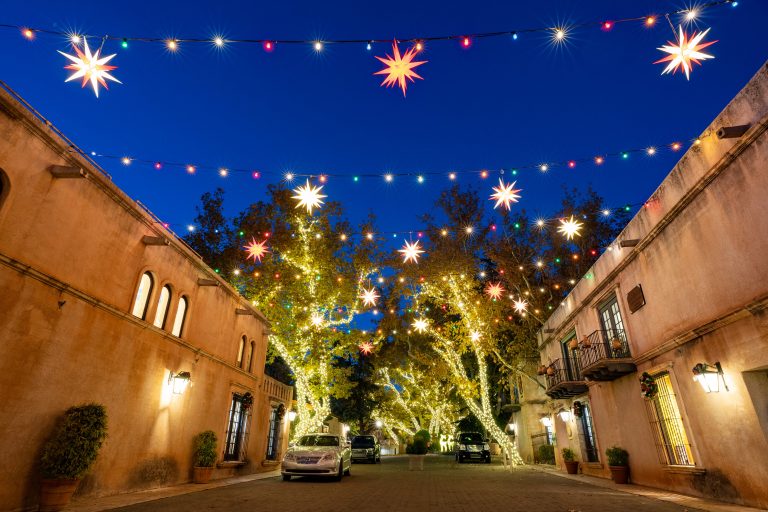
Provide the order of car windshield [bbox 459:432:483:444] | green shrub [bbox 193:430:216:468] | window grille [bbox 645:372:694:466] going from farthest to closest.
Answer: car windshield [bbox 459:432:483:444]
green shrub [bbox 193:430:216:468]
window grille [bbox 645:372:694:466]

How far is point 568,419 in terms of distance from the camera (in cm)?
1775

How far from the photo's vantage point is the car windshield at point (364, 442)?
2499 centimetres

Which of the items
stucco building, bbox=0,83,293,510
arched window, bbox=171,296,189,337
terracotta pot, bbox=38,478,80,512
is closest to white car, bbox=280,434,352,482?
stucco building, bbox=0,83,293,510

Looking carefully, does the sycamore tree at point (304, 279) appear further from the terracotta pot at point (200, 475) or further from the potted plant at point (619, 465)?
the potted plant at point (619, 465)

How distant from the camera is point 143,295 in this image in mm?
10148

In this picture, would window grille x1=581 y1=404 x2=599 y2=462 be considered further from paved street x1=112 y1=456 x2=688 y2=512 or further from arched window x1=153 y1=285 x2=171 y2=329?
arched window x1=153 y1=285 x2=171 y2=329

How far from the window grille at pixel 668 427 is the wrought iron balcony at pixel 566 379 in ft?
14.5

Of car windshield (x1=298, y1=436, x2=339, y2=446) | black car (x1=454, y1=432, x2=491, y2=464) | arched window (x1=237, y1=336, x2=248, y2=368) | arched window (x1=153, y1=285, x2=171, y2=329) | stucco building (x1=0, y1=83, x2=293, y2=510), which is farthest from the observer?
black car (x1=454, y1=432, x2=491, y2=464)

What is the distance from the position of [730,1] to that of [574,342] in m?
10.8

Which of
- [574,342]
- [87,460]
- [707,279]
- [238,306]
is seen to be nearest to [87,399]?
[87,460]

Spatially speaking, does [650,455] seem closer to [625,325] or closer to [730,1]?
[625,325]

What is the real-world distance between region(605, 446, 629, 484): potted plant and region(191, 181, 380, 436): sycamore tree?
13807 millimetres

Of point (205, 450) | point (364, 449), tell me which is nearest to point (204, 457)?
point (205, 450)

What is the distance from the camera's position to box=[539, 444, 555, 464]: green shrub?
21494 mm
